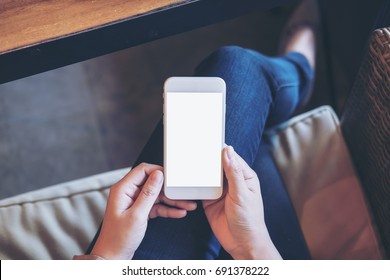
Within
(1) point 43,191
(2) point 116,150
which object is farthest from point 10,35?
(2) point 116,150

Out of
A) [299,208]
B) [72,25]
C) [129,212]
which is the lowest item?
[299,208]

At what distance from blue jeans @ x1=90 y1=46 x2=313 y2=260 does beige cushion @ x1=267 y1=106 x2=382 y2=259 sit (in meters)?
Result: 0.03

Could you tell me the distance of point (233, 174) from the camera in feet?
2.25

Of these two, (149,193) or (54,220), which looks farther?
(54,220)

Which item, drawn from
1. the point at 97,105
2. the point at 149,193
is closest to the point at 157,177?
the point at 149,193

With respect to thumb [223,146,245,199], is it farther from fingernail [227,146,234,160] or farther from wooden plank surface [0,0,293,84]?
wooden plank surface [0,0,293,84]

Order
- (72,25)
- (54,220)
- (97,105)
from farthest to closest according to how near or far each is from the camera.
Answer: (97,105) → (54,220) → (72,25)

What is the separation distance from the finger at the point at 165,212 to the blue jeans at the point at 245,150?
0.01 metres

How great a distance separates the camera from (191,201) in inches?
29.7

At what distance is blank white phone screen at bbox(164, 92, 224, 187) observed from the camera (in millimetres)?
740

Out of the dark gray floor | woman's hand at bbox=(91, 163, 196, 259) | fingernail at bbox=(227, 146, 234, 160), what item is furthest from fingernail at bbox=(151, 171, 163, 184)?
the dark gray floor

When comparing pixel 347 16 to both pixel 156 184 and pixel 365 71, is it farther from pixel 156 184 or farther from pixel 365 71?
pixel 156 184

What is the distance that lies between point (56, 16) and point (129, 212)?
297mm

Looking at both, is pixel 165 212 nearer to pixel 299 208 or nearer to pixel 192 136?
pixel 192 136
